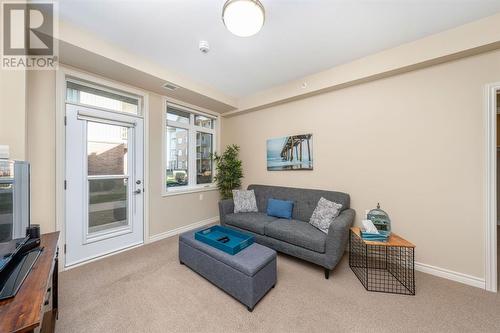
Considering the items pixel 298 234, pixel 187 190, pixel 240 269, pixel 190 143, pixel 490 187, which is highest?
pixel 190 143

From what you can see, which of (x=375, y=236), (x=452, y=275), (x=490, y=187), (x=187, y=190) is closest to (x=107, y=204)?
(x=187, y=190)

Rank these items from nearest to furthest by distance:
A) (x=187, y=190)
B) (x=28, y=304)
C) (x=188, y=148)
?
(x=28, y=304), (x=187, y=190), (x=188, y=148)

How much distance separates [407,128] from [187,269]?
3.25 metres

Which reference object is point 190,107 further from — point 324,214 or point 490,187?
point 490,187

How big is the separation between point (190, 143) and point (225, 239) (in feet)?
7.63

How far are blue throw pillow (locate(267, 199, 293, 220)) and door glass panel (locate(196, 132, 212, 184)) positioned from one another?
1.73 m

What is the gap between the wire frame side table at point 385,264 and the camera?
2.00 metres

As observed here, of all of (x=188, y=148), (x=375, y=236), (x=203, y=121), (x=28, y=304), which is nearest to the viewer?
(x=28, y=304)

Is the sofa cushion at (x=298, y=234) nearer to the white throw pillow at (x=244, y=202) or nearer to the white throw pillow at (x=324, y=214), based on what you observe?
the white throw pillow at (x=324, y=214)

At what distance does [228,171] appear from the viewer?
404 centimetres

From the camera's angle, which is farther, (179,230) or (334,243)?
(179,230)

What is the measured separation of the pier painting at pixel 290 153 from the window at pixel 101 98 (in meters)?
2.41

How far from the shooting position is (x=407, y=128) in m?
2.37

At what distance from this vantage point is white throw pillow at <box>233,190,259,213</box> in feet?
11.0
